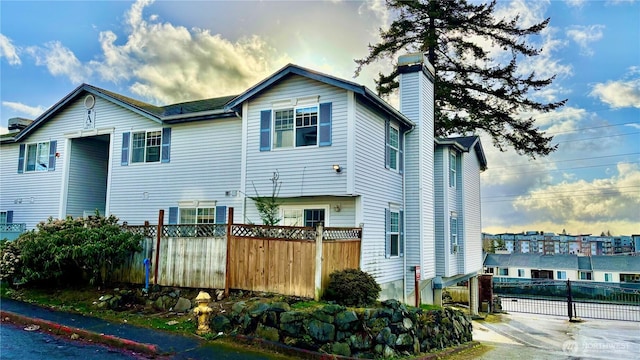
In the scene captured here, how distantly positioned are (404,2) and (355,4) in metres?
9.03

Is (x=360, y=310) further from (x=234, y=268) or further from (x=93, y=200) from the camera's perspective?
(x=93, y=200)

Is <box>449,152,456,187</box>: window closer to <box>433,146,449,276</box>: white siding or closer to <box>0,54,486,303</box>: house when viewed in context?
<box>0,54,486,303</box>: house

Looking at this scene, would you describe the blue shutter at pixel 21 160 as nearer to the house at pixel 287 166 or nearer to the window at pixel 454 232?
the house at pixel 287 166

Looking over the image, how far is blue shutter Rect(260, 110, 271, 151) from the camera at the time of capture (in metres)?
13.9

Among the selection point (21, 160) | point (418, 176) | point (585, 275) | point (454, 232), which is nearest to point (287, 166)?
point (418, 176)

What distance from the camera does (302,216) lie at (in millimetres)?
13773

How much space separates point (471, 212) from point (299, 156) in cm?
1218

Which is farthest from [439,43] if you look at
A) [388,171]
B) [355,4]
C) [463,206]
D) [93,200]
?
[93,200]

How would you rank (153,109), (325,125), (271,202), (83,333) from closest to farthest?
(83,333), (325,125), (271,202), (153,109)

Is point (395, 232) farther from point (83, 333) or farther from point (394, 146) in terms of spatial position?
point (83, 333)

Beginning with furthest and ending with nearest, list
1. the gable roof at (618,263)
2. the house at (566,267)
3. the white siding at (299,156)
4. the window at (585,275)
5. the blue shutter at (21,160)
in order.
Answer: the window at (585,275) → the house at (566,267) → the gable roof at (618,263) → the blue shutter at (21,160) → the white siding at (299,156)

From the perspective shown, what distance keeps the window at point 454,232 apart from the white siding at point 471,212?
544mm

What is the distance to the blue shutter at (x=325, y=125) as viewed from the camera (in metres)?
12.9

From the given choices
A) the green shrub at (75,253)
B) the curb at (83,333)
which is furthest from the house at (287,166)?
the curb at (83,333)
